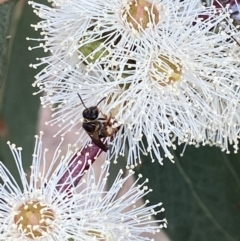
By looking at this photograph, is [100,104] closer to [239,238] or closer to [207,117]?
[207,117]

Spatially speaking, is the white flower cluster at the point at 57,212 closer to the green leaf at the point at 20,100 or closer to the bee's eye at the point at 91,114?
the bee's eye at the point at 91,114

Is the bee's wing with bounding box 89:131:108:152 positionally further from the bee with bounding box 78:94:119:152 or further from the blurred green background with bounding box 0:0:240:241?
the blurred green background with bounding box 0:0:240:241

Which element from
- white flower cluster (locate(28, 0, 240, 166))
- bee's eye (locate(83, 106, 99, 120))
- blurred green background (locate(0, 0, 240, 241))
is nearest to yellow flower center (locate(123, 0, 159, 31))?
white flower cluster (locate(28, 0, 240, 166))

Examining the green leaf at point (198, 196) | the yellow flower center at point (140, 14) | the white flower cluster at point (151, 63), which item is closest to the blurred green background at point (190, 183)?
the green leaf at point (198, 196)

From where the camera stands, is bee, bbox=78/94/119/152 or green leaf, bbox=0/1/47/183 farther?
green leaf, bbox=0/1/47/183

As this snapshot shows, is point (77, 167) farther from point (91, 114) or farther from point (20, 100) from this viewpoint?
point (20, 100)

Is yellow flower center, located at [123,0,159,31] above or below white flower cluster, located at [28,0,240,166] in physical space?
above

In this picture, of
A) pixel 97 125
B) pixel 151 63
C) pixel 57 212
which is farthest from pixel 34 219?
pixel 151 63
